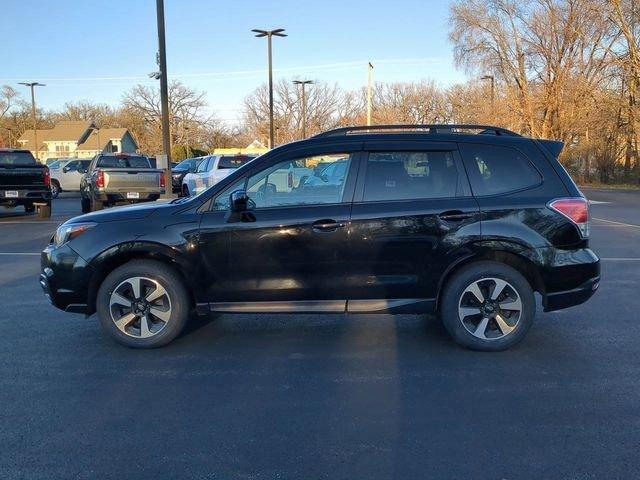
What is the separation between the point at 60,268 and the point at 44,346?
2.59 ft

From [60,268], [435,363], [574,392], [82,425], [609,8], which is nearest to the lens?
[82,425]

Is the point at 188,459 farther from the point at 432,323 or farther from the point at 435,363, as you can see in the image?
the point at 432,323

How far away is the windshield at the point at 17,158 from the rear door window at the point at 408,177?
14.0 meters

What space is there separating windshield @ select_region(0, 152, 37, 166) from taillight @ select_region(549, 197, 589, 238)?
15081 mm

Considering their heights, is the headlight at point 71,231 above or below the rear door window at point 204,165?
below

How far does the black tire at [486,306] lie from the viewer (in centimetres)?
512

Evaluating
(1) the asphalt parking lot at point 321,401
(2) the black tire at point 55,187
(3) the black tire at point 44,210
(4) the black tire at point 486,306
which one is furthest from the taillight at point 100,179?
(2) the black tire at point 55,187

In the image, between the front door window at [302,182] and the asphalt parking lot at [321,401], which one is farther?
the front door window at [302,182]

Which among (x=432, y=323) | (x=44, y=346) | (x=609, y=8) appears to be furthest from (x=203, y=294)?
(x=609, y=8)

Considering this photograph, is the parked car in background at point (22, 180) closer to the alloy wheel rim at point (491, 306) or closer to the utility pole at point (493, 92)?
the alloy wheel rim at point (491, 306)

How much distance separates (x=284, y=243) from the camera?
16.8 feet

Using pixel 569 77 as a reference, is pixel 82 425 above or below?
below

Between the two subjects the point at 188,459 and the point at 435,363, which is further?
the point at 435,363

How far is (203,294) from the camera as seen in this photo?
5.23 meters
